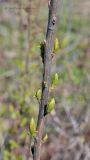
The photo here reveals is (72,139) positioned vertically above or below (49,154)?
above

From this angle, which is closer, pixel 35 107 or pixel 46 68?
pixel 46 68

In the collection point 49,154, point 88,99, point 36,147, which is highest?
point 36,147

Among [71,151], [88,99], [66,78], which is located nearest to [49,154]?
[71,151]

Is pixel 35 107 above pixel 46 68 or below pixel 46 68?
below

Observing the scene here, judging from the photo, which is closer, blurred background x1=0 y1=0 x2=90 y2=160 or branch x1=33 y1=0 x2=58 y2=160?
branch x1=33 y1=0 x2=58 y2=160

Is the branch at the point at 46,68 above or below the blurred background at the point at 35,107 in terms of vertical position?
above

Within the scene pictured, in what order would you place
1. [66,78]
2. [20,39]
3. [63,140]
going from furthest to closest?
[20,39]
[66,78]
[63,140]

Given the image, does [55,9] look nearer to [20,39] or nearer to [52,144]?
[52,144]

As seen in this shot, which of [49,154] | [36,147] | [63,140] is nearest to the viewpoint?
[36,147]

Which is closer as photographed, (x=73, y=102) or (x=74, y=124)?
(x=74, y=124)

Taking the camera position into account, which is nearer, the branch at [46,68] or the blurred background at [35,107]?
the branch at [46,68]

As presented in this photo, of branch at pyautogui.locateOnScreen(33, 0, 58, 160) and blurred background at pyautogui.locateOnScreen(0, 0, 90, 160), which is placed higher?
branch at pyautogui.locateOnScreen(33, 0, 58, 160)
